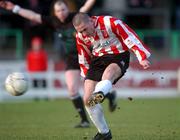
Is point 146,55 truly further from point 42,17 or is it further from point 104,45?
point 42,17

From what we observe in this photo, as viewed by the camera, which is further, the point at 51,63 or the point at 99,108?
the point at 51,63

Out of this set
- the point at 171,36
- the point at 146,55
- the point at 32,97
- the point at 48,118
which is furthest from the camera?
the point at 171,36

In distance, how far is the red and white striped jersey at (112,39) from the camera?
1021cm

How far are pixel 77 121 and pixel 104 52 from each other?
459cm

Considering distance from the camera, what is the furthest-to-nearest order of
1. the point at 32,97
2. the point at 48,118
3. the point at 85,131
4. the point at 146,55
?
the point at 32,97 → the point at 48,118 → the point at 85,131 → the point at 146,55

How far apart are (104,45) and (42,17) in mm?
3285

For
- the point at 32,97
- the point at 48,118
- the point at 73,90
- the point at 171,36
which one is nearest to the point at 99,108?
the point at 73,90

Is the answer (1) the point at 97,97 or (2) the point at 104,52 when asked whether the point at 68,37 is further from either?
(1) the point at 97,97

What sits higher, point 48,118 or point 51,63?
point 48,118

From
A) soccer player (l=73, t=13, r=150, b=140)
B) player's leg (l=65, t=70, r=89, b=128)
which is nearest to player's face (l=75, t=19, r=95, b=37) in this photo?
soccer player (l=73, t=13, r=150, b=140)

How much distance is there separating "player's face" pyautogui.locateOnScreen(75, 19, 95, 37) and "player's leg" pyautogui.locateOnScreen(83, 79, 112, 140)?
817 millimetres

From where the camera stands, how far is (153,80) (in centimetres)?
2327

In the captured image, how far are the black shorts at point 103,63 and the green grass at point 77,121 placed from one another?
1.26 m

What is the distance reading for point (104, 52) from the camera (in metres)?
10.5
